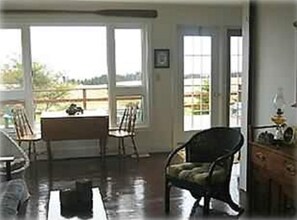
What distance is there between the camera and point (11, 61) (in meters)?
5.77

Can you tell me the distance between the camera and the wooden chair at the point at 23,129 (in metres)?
5.52

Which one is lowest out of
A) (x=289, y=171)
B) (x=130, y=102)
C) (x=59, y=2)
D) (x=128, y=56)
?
(x=289, y=171)

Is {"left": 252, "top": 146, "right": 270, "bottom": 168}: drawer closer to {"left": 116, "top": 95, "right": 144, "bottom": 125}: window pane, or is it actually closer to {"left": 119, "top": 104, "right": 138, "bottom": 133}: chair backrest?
{"left": 119, "top": 104, "right": 138, "bottom": 133}: chair backrest

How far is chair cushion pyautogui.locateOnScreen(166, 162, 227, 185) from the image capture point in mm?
3428

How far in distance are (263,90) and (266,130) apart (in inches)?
14.7

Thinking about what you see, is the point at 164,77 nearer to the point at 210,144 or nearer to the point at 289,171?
the point at 210,144

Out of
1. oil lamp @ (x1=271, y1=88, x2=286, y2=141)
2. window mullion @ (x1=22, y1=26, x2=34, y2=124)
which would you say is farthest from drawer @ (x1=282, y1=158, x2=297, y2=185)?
window mullion @ (x1=22, y1=26, x2=34, y2=124)

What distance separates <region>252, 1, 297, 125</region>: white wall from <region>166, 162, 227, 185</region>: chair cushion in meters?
0.69

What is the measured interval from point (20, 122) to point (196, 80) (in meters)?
2.68

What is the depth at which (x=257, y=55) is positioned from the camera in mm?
3938

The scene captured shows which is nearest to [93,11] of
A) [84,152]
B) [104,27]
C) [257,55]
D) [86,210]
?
[104,27]

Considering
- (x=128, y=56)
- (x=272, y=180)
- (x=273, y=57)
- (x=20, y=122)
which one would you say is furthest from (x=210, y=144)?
(x=20, y=122)

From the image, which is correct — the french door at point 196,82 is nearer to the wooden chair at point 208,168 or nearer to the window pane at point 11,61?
the window pane at point 11,61

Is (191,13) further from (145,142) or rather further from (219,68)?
(145,142)
